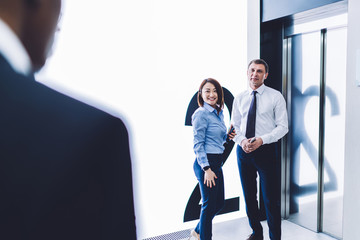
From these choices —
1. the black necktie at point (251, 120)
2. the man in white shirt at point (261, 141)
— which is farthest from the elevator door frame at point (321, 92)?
the black necktie at point (251, 120)

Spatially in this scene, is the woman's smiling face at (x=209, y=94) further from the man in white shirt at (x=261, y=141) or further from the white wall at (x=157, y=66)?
the white wall at (x=157, y=66)

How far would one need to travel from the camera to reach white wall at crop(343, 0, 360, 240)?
253 cm

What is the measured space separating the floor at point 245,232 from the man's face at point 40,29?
120 inches

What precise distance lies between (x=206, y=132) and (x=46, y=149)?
2249 millimetres

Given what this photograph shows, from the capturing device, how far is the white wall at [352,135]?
8.31 feet

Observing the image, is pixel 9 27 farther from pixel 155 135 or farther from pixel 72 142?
pixel 155 135

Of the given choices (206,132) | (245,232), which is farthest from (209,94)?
(245,232)

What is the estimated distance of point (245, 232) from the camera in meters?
3.24

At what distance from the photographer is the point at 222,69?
3459 millimetres

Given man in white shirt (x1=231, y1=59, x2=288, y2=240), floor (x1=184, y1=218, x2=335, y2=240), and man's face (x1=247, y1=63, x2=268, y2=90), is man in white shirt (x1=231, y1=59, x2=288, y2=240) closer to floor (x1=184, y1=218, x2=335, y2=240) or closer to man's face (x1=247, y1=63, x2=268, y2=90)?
man's face (x1=247, y1=63, x2=268, y2=90)

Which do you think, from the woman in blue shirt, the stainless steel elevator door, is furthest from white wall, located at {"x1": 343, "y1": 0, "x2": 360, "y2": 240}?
the woman in blue shirt

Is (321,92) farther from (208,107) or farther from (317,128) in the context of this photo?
(208,107)

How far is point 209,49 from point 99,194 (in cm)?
312

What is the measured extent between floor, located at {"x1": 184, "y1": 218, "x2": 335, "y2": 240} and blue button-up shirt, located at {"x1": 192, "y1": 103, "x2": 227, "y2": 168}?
1.04 metres
